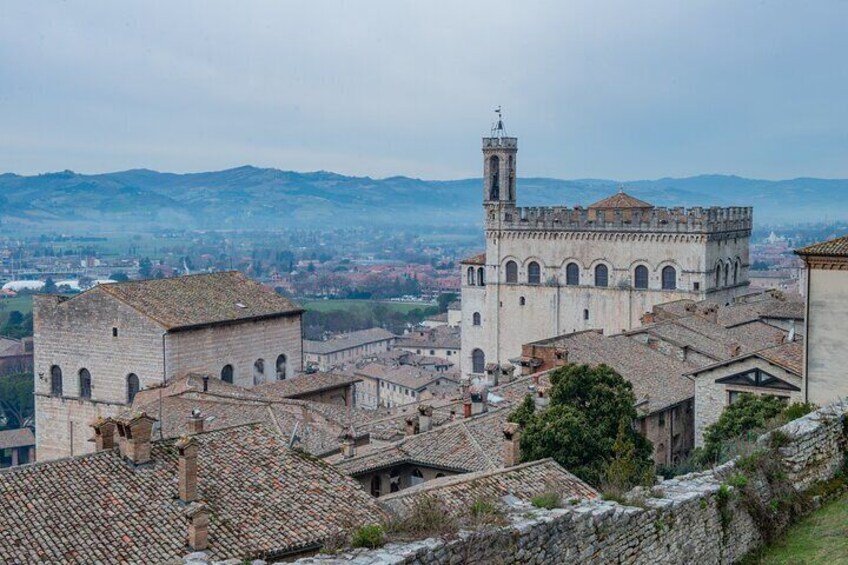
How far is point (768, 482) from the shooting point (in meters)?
10.9

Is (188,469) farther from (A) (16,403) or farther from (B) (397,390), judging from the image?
(B) (397,390)

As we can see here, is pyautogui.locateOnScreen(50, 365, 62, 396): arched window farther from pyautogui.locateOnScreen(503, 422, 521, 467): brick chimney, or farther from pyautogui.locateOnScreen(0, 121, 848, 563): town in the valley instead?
pyautogui.locateOnScreen(503, 422, 521, 467): brick chimney

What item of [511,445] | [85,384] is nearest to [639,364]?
[511,445]

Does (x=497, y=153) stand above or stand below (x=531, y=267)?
above

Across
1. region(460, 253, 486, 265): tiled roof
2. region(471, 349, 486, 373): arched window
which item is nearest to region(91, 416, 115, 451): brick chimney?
region(471, 349, 486, 373): arched window

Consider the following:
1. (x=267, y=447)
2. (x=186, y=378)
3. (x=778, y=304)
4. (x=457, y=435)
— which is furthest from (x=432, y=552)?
(x=778, y=304)

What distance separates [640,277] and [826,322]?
38.1 m

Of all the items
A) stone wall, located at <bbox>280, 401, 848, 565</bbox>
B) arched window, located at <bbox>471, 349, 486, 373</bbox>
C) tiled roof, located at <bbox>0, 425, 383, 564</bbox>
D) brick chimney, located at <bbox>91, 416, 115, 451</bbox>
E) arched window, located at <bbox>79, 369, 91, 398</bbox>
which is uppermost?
stone wall, located at <bbox>280, 401, 848, 565</bbox>

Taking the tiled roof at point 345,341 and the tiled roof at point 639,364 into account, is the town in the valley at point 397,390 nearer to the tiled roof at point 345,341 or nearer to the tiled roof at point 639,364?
the tiled roof at point 639,364

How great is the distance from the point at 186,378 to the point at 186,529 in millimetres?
21319

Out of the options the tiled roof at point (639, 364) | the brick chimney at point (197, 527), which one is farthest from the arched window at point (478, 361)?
the brick chimney at point (197, 527)

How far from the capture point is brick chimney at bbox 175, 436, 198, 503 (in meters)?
14.8

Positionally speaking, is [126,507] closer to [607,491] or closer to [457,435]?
[607,491]

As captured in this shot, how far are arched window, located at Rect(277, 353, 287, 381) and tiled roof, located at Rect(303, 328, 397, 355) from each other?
7631 centimetres
